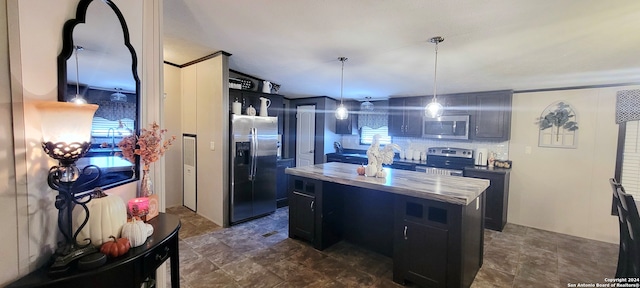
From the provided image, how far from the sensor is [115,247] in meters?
1.16

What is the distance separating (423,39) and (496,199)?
9.19ft

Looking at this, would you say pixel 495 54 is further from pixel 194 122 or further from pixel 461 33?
pixel 194 122

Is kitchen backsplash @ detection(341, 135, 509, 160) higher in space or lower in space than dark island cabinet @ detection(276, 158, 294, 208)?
higher

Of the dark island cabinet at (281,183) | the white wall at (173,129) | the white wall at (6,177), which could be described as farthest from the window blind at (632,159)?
the white wall at (173,129)

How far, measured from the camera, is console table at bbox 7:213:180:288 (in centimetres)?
98

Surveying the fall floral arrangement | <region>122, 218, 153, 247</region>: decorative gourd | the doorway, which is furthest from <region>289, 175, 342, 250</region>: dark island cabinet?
the doorway

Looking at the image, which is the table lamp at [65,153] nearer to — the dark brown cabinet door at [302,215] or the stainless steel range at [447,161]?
the dark brown cabinet door at [302,215]

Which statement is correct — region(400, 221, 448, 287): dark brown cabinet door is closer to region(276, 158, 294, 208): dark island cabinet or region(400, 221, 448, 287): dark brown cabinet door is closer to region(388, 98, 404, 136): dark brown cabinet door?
region(276, 158, 294, 208): dark island cabinet

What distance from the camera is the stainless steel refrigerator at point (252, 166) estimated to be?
369 centimetres

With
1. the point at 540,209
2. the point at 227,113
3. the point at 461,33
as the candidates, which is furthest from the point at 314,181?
the point at 540,209

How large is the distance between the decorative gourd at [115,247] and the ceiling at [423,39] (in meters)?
1.78

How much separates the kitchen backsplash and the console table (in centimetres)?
464

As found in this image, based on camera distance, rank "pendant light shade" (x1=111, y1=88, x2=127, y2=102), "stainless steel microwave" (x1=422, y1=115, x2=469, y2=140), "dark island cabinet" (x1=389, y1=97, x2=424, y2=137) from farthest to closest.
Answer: "dark island cabinet" (x1=389, y1=97, x2=424, y2=137) → "stainless steel microwave" (x1=422, y1=115, x2=469, y2=140) → "pendant light shade" (x1=111, y1=88, x2=127, y2=102)

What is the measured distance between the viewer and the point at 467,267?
2246mm
